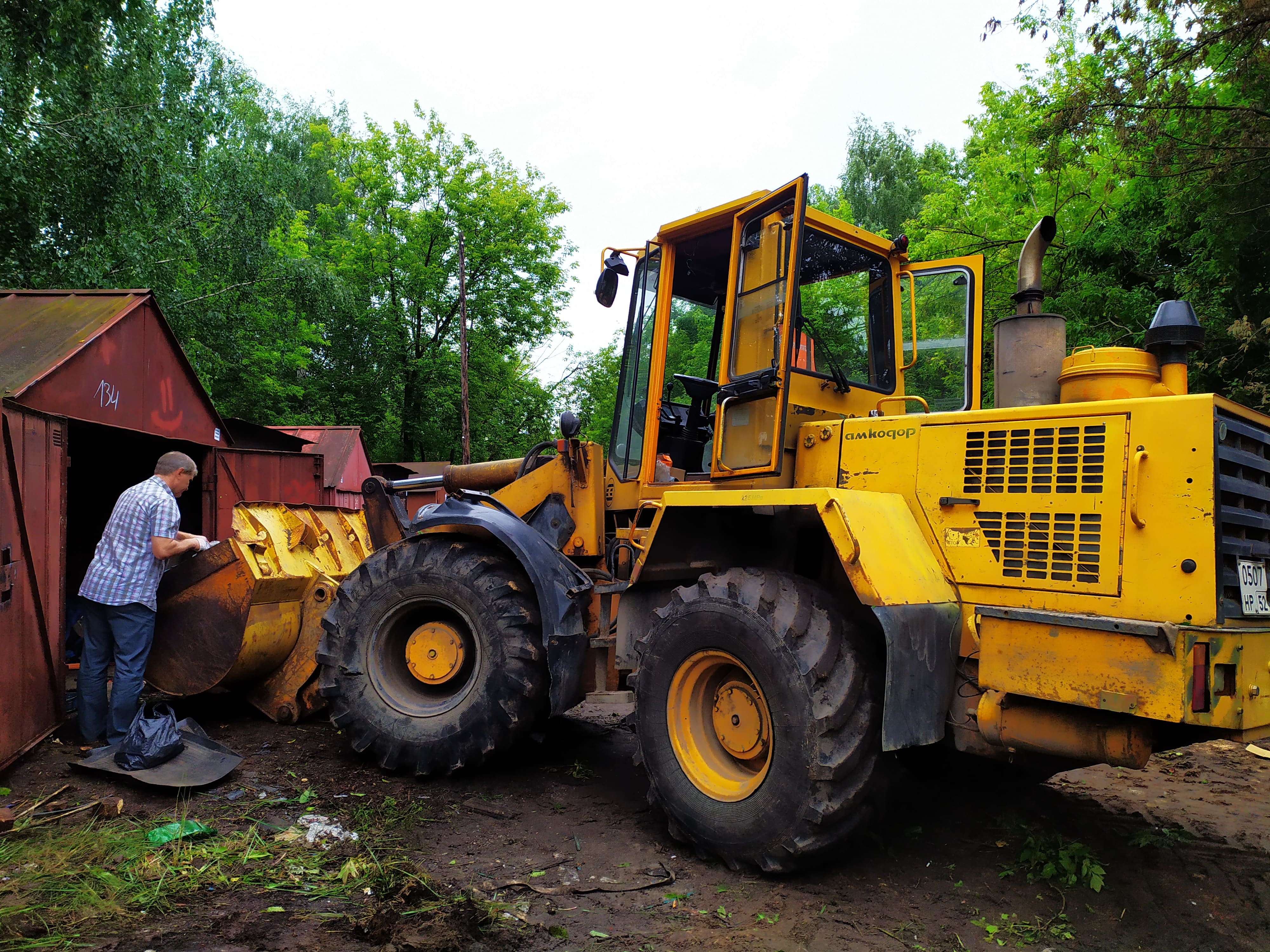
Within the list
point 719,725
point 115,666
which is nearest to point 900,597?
point 719,725

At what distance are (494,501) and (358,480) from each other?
14679 millimetres

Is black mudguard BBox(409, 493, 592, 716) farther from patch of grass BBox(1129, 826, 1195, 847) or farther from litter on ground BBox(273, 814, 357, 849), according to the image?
patch of grass BBox(1129, 826, 1195, 847)

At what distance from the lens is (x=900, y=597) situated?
3.23 metres

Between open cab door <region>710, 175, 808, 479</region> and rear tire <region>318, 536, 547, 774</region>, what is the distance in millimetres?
1424

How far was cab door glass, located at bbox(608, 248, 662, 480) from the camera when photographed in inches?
190

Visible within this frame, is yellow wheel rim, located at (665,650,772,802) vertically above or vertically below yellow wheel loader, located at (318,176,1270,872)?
below

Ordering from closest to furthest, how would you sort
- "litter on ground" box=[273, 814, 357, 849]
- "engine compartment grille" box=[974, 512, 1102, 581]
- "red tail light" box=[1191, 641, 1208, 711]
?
1. "red tail light" box=[1191, 641, 1208, 711]
2. "engine compartment grille" box=[974, 512, 1102, 581]
3. "litter on ground" box=[273, 814, 357, 849]

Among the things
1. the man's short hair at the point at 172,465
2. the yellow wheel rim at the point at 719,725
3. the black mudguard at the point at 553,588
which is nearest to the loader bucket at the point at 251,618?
the man's short hair at the point at 172,465

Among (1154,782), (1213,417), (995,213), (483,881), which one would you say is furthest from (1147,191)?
(483,881)

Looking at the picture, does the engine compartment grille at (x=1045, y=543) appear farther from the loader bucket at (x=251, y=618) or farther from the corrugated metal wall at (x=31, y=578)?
the corrugated metal wall at (x=31, y=578)

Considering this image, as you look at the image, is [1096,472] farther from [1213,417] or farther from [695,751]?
[695,751]

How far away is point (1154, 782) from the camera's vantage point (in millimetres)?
5113

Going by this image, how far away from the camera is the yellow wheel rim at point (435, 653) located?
4789 mm

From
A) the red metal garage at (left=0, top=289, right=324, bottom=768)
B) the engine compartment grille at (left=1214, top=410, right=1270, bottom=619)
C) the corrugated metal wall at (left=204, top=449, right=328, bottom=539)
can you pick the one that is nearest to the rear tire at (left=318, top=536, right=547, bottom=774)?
the red metal garage at (left=0, top=289, right=324, bottom=768)
